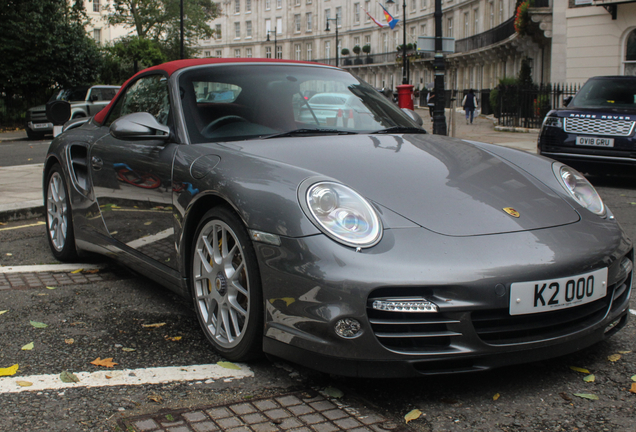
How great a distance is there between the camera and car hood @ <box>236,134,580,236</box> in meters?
2.81

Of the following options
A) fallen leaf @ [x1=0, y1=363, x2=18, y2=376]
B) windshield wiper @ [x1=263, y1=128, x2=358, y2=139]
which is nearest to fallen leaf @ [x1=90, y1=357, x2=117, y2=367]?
fallen leaf @ [x1=0, y1=363, x2=18, y2=376]

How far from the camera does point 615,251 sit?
2.87m

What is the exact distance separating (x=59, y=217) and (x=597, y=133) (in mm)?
7146

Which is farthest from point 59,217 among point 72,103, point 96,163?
point 72,103

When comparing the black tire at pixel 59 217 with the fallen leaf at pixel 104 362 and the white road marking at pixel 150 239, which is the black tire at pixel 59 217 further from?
the fallen leaf at pixel 104 362

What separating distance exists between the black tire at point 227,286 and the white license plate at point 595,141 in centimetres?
748

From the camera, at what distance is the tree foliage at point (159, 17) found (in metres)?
54.6

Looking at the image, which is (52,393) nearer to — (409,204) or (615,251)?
(409,204)

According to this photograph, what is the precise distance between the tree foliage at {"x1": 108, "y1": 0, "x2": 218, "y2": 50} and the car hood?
52342 millimetres

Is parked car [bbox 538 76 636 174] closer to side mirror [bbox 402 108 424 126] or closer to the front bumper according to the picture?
side mirror [bbox 402 108 424 126]

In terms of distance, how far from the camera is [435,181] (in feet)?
10.0

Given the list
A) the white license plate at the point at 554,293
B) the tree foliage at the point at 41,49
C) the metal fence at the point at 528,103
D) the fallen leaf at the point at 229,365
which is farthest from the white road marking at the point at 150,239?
the tree foliage at the point at 41,49

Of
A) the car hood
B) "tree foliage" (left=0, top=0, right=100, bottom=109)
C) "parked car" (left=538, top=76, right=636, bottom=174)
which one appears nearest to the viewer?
the car hood

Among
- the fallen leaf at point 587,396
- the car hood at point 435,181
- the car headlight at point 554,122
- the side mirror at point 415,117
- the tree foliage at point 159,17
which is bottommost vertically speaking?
the fallen leaf at point 587,396
